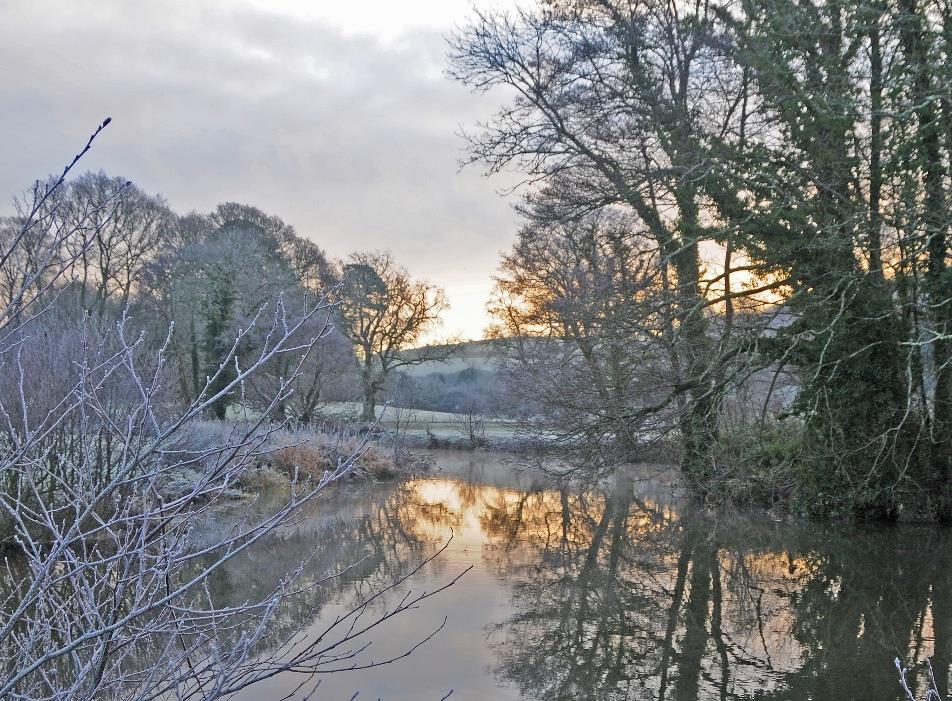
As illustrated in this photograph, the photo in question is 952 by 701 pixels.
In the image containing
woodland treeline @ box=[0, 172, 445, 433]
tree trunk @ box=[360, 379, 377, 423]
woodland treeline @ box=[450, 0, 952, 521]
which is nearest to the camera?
woodland treeline @ box=[450, 0, 952, 521]

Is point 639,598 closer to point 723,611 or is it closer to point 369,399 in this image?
point 723,611

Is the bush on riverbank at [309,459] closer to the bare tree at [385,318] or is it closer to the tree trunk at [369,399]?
the tree trunk at [369,399]

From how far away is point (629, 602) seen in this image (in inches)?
347

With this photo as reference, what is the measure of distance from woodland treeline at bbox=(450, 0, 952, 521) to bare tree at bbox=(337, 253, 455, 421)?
705 inches

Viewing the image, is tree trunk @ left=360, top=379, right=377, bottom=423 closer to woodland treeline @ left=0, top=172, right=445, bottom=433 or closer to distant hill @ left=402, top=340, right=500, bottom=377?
woodland treeline @ left=0, top=172, right=445, bottom=433

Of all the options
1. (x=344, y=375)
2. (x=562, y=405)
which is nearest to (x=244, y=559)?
(x=562, y=405)

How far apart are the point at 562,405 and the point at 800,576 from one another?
458cm

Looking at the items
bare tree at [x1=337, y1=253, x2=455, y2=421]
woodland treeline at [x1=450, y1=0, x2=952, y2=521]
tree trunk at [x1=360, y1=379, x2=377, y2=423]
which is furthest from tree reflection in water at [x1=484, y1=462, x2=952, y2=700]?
bare tree at [x1=337, y1=253, x2=455, y2=421]

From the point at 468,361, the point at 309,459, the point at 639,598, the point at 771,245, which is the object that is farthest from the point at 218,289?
the point at 639,598

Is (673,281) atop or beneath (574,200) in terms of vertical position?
beneath

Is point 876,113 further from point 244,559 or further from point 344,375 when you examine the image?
point 344,375

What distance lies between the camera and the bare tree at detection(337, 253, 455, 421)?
32812mm

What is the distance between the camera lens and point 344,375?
2859cm

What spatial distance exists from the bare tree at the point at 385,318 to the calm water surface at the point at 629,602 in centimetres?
1806
